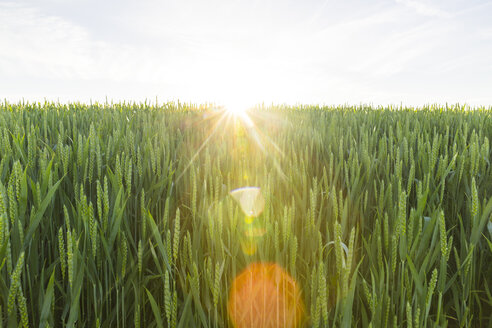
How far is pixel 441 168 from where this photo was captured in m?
1.33

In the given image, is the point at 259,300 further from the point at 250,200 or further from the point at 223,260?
the point at 250,200

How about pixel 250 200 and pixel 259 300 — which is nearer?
A: pixel 259 300

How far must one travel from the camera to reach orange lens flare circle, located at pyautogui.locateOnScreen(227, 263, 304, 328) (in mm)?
798

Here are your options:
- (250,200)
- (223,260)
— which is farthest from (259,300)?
(250,200)

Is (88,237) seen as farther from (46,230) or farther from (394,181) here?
(394,181)

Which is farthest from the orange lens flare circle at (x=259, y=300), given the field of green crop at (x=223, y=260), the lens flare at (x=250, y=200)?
the lens flare at (x=250, y=200)

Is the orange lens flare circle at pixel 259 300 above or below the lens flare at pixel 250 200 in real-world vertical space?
below

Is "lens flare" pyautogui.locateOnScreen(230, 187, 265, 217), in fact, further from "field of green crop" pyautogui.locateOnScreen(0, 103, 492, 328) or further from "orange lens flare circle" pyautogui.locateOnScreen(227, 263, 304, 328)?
"orange lens flare circle" pyautogui.locateOnScreen(227, 263, 304, 328)

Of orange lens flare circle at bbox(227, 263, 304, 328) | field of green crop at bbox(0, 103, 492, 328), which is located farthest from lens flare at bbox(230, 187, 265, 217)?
orange lens flare circle at bbox(227, 263, 304, 328)

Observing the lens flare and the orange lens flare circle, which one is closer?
the orange lens flare circle

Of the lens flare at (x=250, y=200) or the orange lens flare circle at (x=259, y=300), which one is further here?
the lens flare at (x=250, y=200)

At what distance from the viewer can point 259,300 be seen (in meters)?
0.83

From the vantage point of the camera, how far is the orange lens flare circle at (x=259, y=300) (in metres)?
0.80

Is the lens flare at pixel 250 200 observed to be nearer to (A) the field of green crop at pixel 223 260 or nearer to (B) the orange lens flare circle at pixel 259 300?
(A) the field of green crop at pixel 223 260
